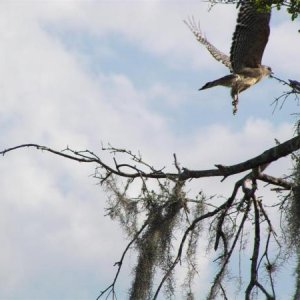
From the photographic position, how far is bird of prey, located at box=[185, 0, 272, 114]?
7.95 meters

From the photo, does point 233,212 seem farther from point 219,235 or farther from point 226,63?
point 226,63

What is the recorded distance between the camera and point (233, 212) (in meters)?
6.23

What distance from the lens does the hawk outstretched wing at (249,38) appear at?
788 cm

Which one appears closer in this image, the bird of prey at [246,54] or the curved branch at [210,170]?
the curved branch at [210,170]

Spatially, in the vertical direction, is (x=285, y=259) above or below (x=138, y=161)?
below

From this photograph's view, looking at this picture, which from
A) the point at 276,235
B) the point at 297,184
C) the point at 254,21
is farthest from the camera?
the point at 254,21

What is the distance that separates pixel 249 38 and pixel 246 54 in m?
0.29

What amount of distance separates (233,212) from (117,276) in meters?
0.91

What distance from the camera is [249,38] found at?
27.0ft

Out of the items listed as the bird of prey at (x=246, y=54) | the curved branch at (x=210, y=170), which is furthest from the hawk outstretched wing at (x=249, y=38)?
the curved branch at (x=210, y=170)

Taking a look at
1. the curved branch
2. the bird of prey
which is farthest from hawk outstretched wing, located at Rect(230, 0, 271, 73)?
the curved branch

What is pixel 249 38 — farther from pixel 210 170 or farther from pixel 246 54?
pixel 210 170

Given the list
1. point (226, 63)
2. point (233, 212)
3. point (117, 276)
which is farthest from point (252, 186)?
point (226, 63)

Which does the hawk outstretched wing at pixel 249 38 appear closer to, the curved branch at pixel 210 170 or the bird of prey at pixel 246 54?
the bird of prey at pixel 246 54
